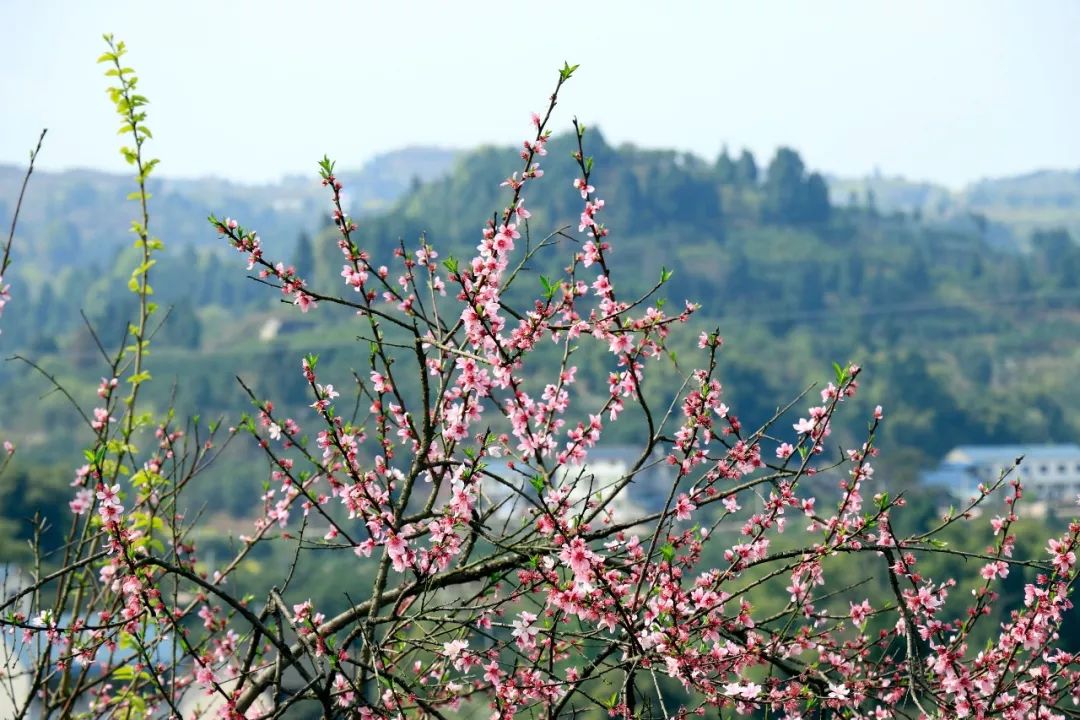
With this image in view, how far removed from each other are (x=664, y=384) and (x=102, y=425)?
312ft

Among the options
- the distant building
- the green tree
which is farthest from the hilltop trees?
the green tree

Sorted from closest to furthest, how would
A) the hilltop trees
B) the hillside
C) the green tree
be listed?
the hilltop trees → the hillside → the green tree

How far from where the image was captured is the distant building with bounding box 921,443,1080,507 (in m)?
97.8

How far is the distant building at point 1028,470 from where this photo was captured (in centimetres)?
9775

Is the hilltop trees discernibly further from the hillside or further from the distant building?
the distant building

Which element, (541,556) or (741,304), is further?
(741,304)

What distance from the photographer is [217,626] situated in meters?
6.01

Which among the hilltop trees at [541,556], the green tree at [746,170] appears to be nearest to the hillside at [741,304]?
the green tree at [746,170]

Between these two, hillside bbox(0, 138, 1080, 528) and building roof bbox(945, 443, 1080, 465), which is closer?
building roof bbox(945, 443, 1080, 465)

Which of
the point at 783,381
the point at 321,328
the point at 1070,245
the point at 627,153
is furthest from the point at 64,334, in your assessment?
the point at 1070,245

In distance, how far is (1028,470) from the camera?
333 ft

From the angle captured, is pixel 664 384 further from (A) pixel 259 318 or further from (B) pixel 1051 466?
(A) pixel 259 318

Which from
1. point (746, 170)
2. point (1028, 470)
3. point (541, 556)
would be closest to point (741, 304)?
point (746, 170)

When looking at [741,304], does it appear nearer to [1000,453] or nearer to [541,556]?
[1000,453]
